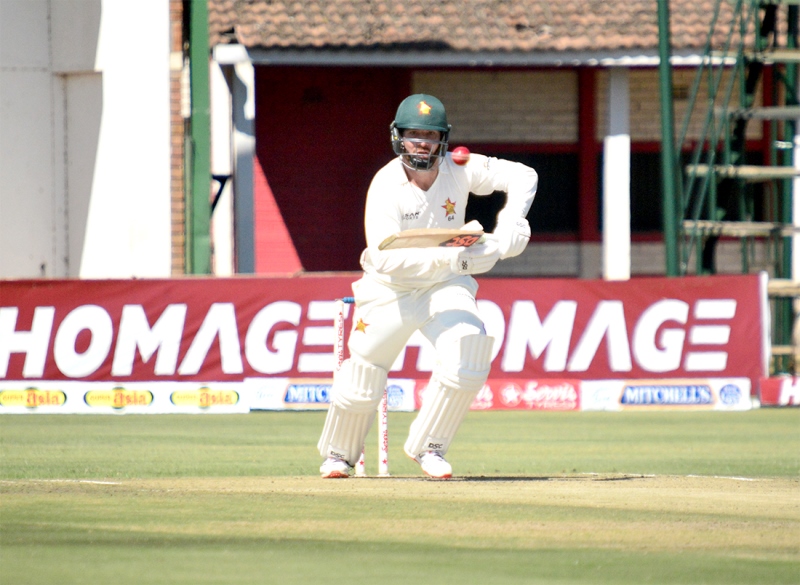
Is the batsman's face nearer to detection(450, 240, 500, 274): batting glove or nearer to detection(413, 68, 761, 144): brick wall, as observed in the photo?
detection(450, 240, 500, 274): batting glove

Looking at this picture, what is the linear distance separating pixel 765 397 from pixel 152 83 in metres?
8.51

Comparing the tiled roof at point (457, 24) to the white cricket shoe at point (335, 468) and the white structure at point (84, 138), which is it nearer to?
the white structure at point (84, 138)

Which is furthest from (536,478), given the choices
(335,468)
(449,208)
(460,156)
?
(460,156)

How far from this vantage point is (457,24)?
18.3m

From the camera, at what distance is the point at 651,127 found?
66.0ft

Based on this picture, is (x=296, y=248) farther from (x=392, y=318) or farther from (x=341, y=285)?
(x=392, y=318)

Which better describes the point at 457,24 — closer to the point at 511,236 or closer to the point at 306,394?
the point at 306,394

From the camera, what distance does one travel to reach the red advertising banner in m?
13.0

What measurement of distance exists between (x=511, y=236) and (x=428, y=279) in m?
0.48

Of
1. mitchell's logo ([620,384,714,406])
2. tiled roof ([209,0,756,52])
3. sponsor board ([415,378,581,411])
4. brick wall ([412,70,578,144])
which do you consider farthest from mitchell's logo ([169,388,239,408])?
brick wall ([412,70,578,144])

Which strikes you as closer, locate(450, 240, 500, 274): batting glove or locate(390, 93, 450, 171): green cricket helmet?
locate(450, 240, 500, 274): batting glove

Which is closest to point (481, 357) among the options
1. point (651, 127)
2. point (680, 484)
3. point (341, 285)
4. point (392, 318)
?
point (392, 318)

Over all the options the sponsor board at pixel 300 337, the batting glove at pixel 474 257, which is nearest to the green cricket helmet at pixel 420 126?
the batting glove at pixel 474 257

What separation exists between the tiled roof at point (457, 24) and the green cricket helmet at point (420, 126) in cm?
1097
